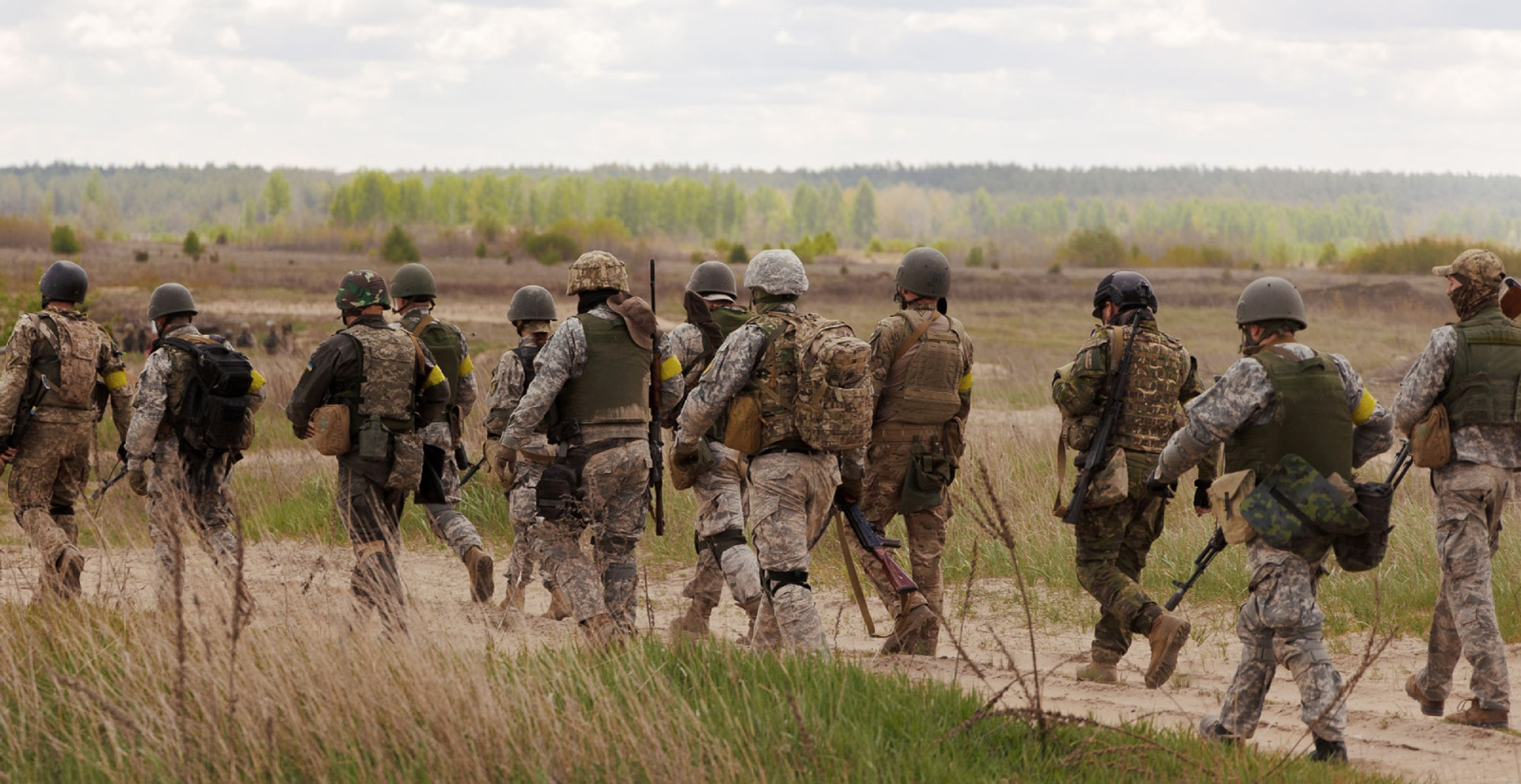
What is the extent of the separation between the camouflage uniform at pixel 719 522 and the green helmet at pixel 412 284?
188 centimetres

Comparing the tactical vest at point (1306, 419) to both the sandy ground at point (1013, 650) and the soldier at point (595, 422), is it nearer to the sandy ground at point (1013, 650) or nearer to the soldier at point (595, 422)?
the sandy ground at point (1013, 650)

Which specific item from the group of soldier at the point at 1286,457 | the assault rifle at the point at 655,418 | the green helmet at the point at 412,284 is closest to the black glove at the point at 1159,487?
the group of soldier at the point at 1286,457

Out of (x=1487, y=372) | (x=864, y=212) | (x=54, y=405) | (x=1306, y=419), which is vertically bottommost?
(x=54, y=405)

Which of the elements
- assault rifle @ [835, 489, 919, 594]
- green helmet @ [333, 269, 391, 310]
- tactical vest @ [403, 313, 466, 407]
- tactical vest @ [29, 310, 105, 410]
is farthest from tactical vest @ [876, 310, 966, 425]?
tactical vest @ [29, 310, 105, 410]

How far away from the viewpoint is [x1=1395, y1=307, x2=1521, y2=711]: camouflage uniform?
5582 mm

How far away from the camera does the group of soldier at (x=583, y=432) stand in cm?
599

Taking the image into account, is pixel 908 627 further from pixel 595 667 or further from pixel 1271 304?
pixel 1271 304

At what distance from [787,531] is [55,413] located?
4230mm

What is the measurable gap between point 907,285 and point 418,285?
3.17 meters

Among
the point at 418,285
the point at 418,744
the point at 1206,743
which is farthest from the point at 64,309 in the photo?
the point at 1206,743

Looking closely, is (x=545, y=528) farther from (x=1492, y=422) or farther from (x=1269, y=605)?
(x=1492, y=422)

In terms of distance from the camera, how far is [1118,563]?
6402 mm

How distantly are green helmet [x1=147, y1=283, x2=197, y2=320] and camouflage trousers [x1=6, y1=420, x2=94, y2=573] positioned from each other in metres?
0.83

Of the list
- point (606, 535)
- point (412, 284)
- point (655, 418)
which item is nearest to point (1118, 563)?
point (655, 418)
